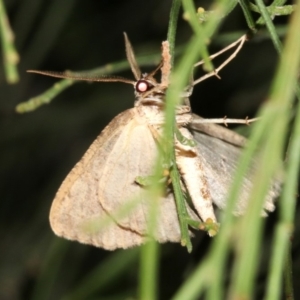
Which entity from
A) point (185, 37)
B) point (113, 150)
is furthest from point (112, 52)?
point (113, 150)

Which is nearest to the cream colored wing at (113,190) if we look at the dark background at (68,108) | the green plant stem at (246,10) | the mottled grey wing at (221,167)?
the mottled grey wing at (221,167)

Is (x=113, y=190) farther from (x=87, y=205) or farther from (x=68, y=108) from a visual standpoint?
(x=68, y=108)

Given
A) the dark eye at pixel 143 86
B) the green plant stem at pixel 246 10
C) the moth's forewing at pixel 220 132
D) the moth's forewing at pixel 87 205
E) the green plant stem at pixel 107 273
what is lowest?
the green plant stem at pixel 107 273

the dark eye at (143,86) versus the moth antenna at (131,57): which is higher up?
the moth antenna at (131,57)

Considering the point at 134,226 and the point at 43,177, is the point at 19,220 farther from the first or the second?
the point at 134,226

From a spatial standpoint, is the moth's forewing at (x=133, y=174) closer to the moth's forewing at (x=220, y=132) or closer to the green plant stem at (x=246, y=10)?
the moth's forewing at (x=220, y=132)

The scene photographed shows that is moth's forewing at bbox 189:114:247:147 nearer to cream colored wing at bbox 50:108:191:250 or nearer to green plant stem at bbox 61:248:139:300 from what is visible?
cream colored wing at bbox 50:108:191:250

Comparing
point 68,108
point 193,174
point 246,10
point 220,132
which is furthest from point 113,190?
point 68,108
